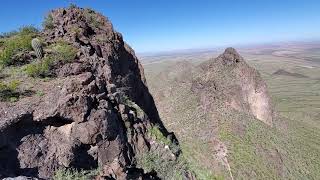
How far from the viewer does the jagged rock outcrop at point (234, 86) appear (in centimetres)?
5241

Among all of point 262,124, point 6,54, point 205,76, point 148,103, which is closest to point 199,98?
point 205,76

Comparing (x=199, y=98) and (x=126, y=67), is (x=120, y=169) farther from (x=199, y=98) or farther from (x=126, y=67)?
(x=199, y=98)

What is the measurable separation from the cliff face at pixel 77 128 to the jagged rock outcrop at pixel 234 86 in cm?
3132

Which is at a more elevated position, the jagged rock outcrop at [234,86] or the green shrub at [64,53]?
the green shrub at [64,53]

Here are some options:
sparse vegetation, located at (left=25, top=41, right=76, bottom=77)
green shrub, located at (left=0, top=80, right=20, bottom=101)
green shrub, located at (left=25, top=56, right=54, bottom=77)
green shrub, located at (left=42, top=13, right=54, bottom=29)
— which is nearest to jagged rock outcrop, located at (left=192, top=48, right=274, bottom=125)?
green shrub, located at (left=42, top=13, right=54, bottom=29)

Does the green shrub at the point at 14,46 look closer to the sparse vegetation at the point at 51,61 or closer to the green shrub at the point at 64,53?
the sparse vegetation at the point at 51,61

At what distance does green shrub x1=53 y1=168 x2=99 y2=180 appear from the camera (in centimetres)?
1396

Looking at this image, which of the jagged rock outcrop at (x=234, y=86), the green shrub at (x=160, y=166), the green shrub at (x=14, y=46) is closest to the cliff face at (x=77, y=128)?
the green shrub at (x=160, y=166)

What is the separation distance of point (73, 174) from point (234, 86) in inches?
1629

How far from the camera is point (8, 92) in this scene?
17656 millimetres

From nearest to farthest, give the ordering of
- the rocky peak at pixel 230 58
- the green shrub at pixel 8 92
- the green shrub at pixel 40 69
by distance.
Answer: the green shrub at pixel 8 92 → the green shrub at pixel 40 69 → the rocky peak at pixel 230 58

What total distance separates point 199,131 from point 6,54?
98.0ft

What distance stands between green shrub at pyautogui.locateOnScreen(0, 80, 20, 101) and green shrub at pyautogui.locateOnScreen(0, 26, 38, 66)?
3021 millimetres

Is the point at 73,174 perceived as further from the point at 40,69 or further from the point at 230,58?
the point at 230,58
